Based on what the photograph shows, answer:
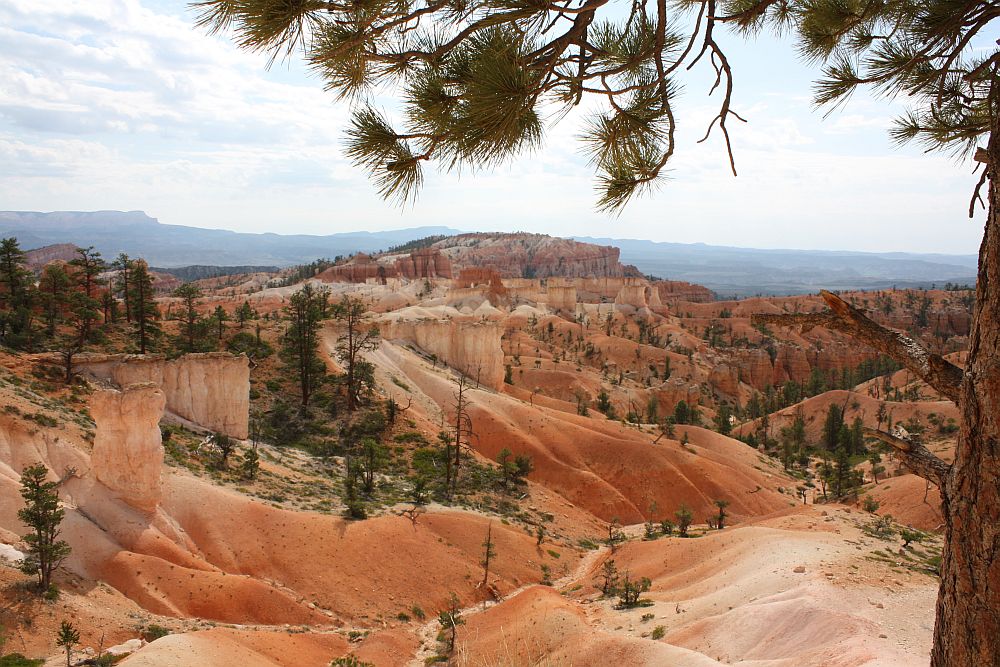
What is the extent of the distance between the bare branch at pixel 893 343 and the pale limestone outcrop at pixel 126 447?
17.1 meters

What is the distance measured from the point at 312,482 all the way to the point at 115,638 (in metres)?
11.0

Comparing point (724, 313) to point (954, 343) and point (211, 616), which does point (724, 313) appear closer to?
point (954, 343)

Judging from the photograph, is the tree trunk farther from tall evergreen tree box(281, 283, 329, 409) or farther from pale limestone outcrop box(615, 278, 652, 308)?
pale limestone outcrop box(615, 278, 652, 308)

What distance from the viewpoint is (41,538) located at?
12.9m

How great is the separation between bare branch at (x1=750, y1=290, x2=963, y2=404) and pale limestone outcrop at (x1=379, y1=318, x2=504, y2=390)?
3898 centimetres

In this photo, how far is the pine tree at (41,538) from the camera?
12.8 m

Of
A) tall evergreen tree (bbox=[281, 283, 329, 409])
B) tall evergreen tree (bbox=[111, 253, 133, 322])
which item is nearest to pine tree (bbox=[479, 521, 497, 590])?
tall evergreen tree (bbox=[281, 283, 329, 409])

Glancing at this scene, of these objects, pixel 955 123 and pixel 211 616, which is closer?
pixel 955 123

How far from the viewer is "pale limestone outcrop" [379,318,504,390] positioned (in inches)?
1692

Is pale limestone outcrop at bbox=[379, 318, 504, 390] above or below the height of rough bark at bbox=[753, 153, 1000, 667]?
below

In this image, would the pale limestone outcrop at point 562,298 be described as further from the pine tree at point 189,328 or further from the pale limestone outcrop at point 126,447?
the pale limestone outcrop at point 126,447

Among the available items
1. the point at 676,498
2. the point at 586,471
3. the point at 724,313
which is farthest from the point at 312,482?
the point at 724,313

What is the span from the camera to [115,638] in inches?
492

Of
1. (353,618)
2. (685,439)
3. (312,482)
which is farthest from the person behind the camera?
(685,439)
